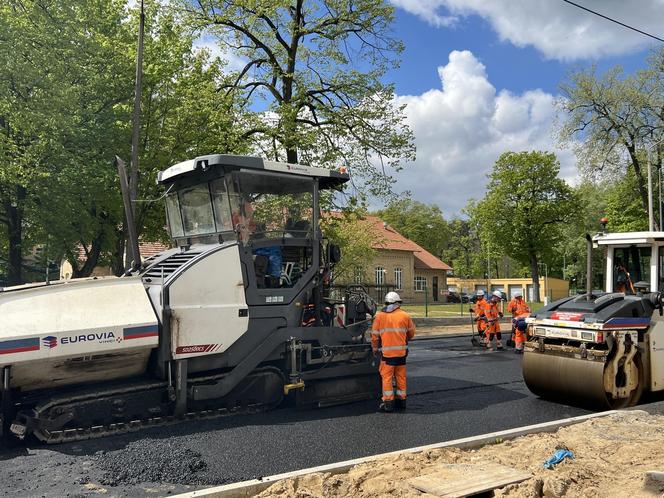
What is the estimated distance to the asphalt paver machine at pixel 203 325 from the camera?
555 centimetres

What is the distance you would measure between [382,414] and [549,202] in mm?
42673

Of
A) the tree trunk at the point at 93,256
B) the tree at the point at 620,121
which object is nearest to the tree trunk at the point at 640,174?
the tree at the point at 620,121

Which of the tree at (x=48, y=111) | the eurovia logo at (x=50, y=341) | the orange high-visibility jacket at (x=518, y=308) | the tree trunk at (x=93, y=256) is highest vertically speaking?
the tree at (x=48, y=111)

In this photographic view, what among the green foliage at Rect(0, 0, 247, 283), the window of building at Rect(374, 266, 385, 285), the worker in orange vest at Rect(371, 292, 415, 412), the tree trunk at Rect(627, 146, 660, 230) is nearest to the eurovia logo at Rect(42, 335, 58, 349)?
the worker in orange vest at Rect(371, 292, 415, 412)

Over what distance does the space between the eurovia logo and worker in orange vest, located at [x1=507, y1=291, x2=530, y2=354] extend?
31.1 ft

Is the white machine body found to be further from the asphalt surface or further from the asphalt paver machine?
the asphalt surface

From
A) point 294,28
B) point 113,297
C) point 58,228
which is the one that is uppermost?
point 294,28

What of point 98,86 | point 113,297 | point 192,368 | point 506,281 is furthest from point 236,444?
point 506,281

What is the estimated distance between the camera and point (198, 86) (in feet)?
55.8

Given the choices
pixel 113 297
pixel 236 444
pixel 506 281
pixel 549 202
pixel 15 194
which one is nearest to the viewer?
pixel 236 444

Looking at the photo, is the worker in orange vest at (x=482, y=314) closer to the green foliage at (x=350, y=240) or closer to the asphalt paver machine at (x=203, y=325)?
the green foliage at (x=350, y=240)

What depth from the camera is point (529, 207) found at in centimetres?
4612

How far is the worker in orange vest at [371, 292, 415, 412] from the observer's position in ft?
23.0

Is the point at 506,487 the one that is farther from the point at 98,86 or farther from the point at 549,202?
the point at 549,202
